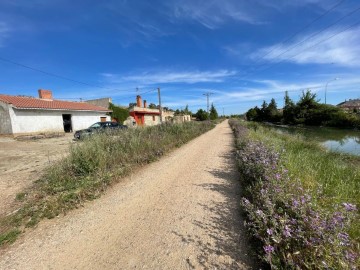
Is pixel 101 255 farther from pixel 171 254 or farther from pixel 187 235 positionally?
pixel 187 235

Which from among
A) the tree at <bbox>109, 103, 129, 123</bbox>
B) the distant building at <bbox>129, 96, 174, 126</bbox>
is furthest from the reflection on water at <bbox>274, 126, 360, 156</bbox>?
the tree at <bbox>109, 103, 129, 123</bbox>

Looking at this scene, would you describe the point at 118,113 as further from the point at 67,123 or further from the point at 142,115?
the point at 67,123

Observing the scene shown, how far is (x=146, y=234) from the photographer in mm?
3199

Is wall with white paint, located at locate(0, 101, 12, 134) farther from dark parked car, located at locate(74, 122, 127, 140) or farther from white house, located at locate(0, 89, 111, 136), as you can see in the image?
dark parked car, located at locate(74, 122, 127, 140)

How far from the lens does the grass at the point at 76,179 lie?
3769 millimetres

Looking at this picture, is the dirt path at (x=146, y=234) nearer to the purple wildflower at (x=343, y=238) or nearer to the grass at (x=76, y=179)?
the grass at (x=76, y=179)

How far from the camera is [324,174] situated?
472cm

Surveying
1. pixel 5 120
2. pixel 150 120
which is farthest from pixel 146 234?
pixel 150 120

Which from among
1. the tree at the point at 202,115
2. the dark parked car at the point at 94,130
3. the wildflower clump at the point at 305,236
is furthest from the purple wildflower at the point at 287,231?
the tree at the point at 202,115

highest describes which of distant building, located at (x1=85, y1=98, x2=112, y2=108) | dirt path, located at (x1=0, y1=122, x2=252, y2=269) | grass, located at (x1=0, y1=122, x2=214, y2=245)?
distant building, located at (x1=85, y1=98, x2=112, y2=108)

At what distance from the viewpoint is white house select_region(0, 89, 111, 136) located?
16562 mm

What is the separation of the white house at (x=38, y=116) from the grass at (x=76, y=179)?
1388 cm

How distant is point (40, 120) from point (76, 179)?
17448 mm

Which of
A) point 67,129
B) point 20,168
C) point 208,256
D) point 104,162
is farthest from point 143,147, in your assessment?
point 67,129
